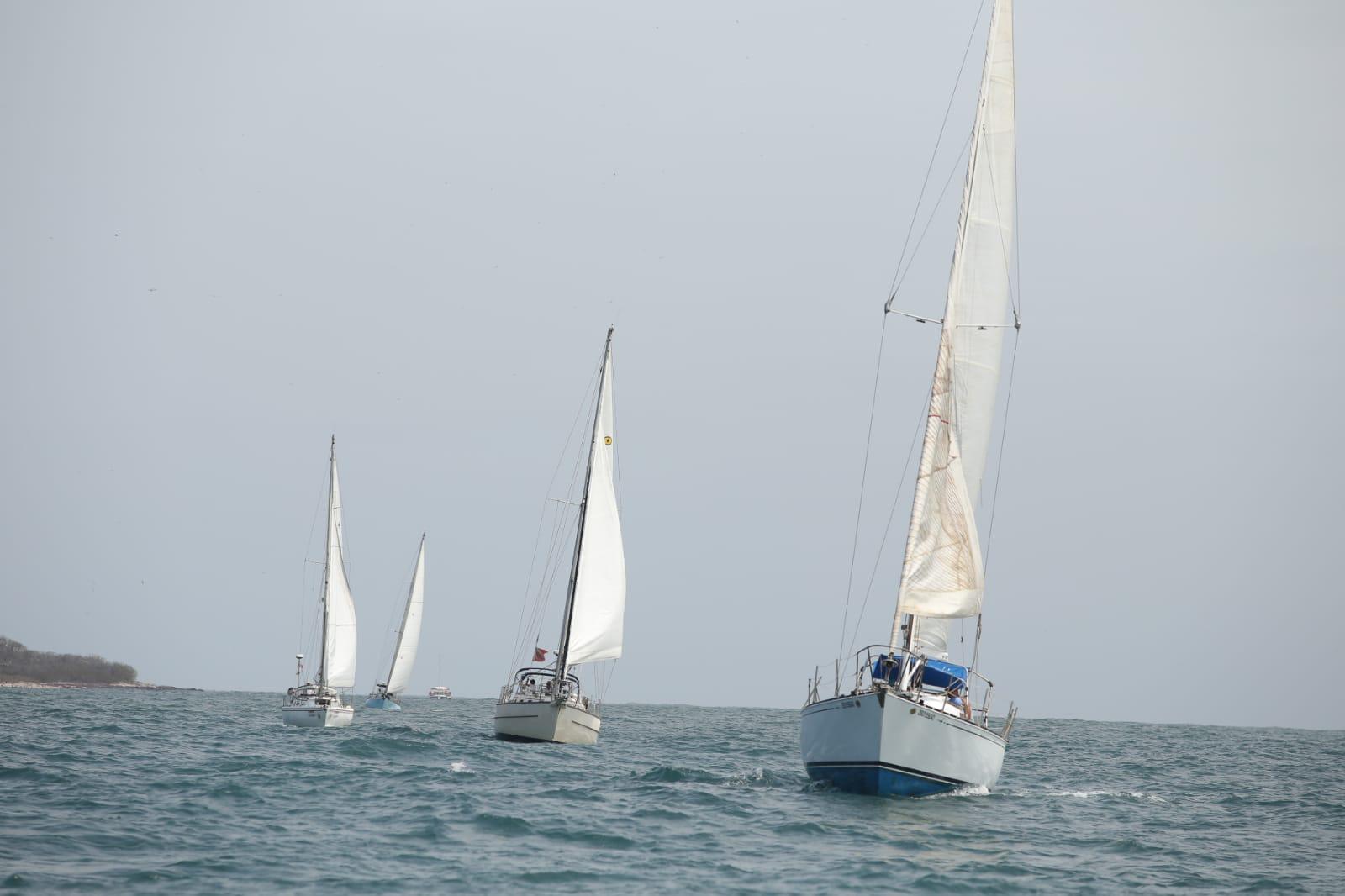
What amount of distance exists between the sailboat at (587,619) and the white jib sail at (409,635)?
4709 cm

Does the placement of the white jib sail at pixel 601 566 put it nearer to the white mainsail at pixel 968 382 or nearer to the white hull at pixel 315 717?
the white hull at pixel 315 717

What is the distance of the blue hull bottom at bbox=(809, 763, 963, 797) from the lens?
27141 millimetres

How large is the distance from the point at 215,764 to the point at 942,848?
19.1 meters

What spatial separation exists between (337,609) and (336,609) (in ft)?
0.46

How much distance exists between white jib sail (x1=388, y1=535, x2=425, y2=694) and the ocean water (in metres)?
52.4

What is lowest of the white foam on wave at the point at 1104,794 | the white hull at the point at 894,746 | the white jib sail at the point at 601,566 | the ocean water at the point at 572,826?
the ocean water at the point at 572,826

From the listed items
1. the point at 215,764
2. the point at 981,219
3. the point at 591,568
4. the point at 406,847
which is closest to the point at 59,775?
the point at 215,764

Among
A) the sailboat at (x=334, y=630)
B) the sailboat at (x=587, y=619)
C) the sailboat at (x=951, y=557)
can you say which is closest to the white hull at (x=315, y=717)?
the sailboat at (x=334, y=630)

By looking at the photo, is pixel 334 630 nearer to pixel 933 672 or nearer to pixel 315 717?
pixel 315 717

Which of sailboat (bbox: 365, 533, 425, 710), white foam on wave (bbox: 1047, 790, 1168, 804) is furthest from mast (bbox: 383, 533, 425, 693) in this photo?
white foam on wave (bbox: 1047, 790, 1168, 804)

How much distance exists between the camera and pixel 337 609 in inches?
2625

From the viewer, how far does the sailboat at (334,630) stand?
61344mm

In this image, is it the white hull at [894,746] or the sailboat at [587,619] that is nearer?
the white hull at [894,746]

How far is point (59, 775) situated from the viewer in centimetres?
2748
